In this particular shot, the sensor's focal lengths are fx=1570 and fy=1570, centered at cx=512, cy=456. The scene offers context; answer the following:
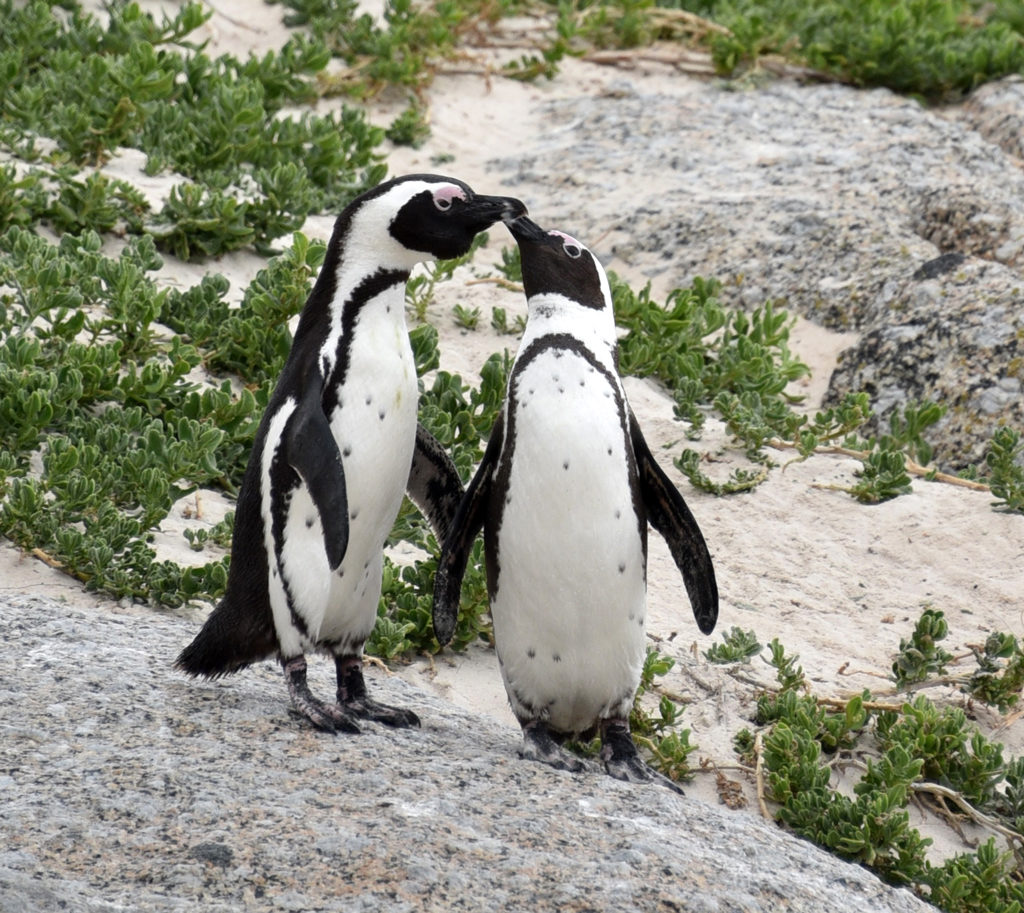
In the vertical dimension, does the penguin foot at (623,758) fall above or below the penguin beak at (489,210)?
below

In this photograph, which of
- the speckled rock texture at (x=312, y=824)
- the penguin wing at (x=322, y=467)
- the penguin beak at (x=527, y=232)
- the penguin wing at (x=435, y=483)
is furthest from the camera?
the penguin wing at (x=435, y=483)

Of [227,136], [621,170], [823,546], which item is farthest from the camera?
[621,170]

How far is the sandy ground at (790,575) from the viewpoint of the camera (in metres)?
4.60

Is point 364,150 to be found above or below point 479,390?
above

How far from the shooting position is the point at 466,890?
2.82m

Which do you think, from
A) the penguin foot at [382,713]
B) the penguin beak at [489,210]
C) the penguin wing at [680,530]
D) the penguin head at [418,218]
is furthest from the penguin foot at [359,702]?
the penguin beak at [489,210]

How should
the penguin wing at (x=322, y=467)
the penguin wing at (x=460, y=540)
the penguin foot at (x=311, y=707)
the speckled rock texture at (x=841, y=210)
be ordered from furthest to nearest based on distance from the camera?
the speckled rock texture at (x=841, y=210) < the penguin wing at (x=460, y=540) < the penguin foot at (x=311, y=707) < the penguin wing at (x=322, y=467)

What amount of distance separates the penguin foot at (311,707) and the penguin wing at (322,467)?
34 centimetres

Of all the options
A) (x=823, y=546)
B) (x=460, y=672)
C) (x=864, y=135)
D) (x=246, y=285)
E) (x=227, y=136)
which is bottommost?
(x=460, y=672)

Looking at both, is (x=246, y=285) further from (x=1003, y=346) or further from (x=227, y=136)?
(x=1003, y=346)

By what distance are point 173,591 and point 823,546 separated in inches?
88.6

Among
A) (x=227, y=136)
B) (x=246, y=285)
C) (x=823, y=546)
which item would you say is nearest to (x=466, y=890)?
(x=823, y=546)

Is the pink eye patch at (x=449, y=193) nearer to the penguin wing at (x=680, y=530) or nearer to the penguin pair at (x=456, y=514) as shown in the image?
the penguin pair at (x=456, y=514)

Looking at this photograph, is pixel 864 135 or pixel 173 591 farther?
pixel 864 135
